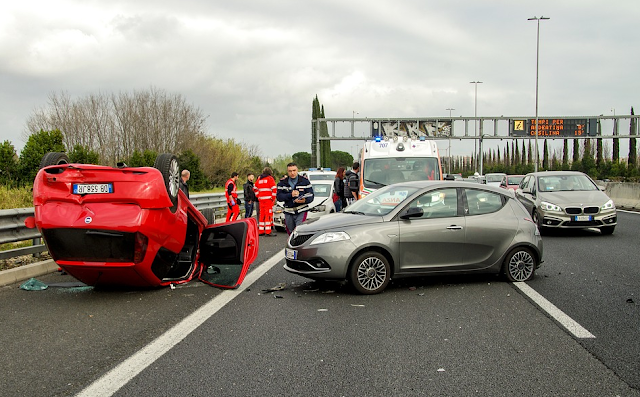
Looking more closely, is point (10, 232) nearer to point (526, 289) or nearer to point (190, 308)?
point (190, 308)

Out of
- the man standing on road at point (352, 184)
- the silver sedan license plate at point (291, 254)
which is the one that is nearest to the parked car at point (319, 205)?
the man standing on road at point (352, 184)

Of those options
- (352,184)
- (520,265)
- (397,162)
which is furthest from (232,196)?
(520,265)

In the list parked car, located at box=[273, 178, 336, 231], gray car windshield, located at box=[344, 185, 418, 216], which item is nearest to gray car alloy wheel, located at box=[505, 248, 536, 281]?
gray car windshield, located at box=[344, 185, 418, 216]

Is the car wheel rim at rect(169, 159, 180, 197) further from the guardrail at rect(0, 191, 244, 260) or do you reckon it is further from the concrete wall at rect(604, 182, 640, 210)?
the concrete wall at rect(604, 182, 640, 210)

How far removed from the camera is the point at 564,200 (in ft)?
49.9

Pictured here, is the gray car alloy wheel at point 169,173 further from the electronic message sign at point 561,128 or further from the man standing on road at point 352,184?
the electronic message sign at point 561,128

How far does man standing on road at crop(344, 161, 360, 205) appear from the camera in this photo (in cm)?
1495

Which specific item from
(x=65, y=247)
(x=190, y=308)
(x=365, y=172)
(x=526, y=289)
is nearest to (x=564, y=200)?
(x=365, y=172)

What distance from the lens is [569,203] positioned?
15.0 m

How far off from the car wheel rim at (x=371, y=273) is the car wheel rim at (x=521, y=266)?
6.69 feet

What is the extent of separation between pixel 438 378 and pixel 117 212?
161 inches

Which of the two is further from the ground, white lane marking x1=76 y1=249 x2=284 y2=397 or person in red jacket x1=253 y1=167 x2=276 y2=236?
person in red jacket x1=253 y1=167 x2=276 y2=236

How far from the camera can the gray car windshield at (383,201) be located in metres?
8.32

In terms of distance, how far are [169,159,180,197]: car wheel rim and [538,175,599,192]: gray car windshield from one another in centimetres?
1144
